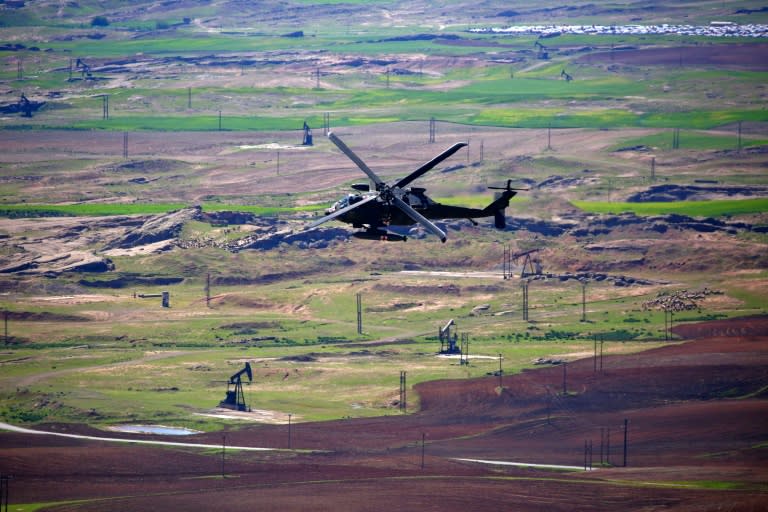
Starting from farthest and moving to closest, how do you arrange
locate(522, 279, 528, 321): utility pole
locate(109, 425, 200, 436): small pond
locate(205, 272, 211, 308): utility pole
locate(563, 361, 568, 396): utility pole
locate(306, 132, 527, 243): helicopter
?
locate(205, 272, 211, 308): utility pole
locate(522, 279, 528, 321): utility pole
locate(563, 361, 568, 396): utility pole
locate(109, 425, 200, 436): small pond
locate(306, 132, 527, 243): helicopter

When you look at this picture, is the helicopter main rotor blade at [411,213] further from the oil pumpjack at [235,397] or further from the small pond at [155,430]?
the oil pumpjack at [235,397]

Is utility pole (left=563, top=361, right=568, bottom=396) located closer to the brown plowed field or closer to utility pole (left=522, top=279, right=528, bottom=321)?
the brown plowed field

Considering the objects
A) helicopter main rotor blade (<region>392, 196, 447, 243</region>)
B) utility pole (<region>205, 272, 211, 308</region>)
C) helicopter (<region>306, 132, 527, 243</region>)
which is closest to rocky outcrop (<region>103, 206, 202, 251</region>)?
utility pole (<region>205, 272, 211, 308</region>)

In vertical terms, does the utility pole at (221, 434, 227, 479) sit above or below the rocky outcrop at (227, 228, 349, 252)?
below

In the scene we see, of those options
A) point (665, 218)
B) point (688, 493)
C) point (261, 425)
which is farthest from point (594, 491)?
point (665, 218)

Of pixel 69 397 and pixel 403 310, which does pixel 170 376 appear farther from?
pixel 403 310

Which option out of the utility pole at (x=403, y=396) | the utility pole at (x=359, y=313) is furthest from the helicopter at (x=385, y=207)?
the utility pole at (x=359, y=313)

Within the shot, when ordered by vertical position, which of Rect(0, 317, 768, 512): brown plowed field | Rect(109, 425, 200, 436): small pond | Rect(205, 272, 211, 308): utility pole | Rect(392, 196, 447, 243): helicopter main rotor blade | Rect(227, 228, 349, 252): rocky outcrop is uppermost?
Rect(392, 196, 447, 243): helicopter main rotor blade
